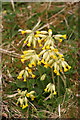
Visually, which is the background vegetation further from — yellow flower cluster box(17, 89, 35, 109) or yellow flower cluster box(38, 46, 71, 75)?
yellow flower cluster box(38, 46, 71, 75)

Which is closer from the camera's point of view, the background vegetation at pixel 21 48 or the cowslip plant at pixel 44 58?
the cowslip plant at pixel 44 58

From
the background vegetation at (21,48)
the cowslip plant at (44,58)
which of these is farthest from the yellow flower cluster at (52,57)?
the background vegetation at (21,48)

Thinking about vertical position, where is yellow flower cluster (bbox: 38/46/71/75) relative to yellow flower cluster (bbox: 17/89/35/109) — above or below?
above

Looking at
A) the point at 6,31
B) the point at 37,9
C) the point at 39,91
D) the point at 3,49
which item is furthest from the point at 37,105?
the point at 37,9

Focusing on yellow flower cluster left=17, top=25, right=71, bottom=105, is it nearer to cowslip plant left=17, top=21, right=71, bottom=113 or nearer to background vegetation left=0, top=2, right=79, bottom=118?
cowslip plant left=17, top=21, right=71, bottom=113

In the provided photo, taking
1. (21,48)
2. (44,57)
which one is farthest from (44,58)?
(21,48)

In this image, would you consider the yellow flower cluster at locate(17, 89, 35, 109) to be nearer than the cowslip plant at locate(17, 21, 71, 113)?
No

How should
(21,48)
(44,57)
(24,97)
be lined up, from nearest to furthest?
(44,57), (24,97), (21,48)

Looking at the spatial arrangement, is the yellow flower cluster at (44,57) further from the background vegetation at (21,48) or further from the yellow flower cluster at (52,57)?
the background vegetation at (21,48)

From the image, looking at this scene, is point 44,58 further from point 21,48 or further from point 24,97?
point 21,48

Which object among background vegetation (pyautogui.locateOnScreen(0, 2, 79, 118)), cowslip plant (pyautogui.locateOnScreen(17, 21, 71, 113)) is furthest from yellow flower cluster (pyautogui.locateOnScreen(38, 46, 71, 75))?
background vegetation (pyautogui.locateOnScreen(0, 2, 79, 118))
